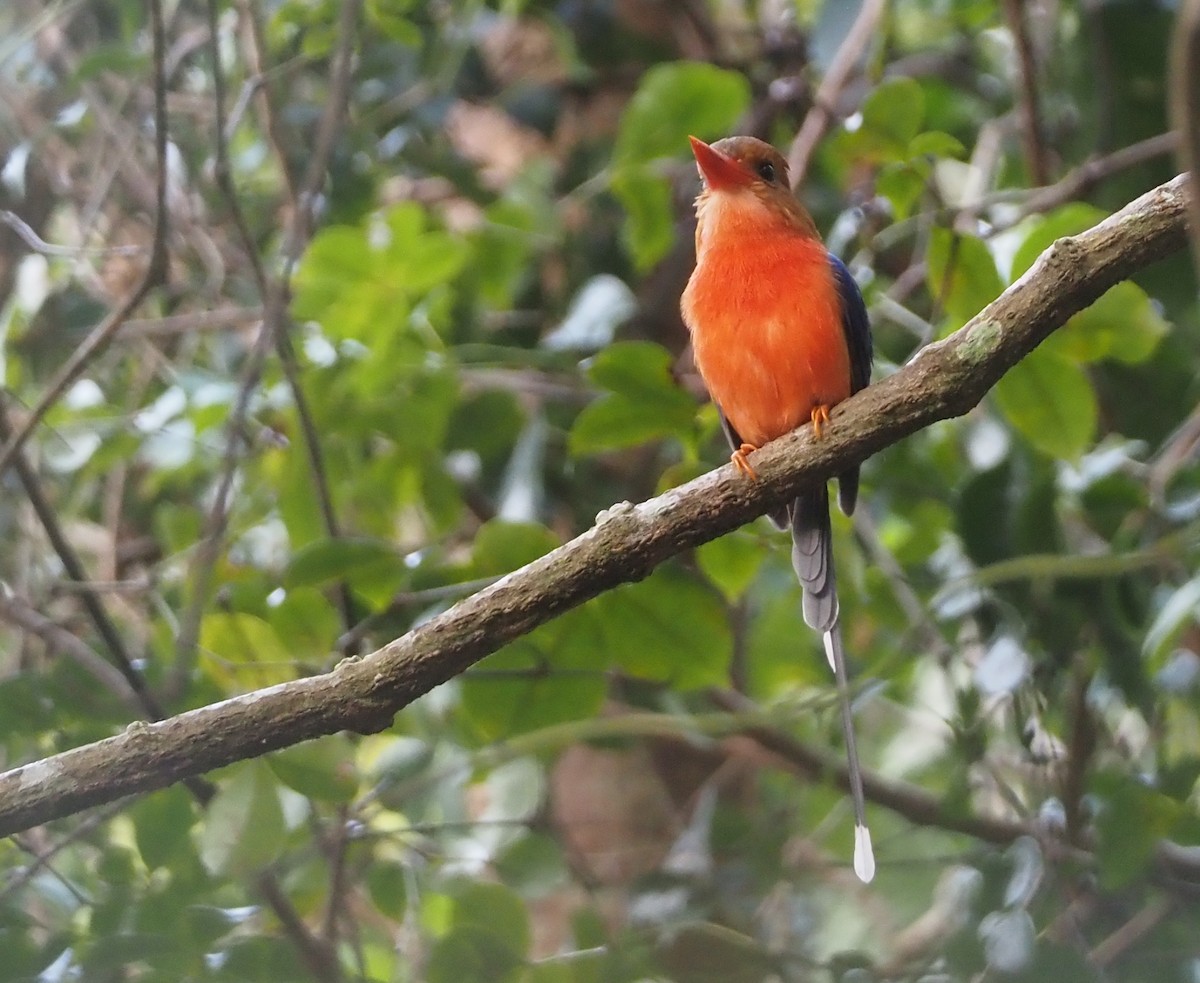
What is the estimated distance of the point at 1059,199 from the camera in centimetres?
286

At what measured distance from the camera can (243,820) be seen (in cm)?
198

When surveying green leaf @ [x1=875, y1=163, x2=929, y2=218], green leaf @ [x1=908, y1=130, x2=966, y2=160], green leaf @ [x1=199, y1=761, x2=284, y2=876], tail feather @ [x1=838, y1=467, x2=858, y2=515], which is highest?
green leaf @ [x1=908, y1=130, x2=966, y2=160]

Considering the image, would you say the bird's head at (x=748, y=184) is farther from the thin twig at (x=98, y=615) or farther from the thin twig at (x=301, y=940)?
the thin twig at (x=301, y=940)

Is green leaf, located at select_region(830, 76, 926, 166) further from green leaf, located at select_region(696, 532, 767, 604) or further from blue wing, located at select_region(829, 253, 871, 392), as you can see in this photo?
green leaf, located at select_region(696, 532, 767, 604)

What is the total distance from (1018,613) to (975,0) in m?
1.53

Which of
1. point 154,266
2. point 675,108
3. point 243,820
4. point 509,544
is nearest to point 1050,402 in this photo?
point 509,544

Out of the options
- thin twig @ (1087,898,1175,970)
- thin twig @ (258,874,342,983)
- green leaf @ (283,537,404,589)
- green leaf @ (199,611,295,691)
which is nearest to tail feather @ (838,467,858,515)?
green leaf @ (283,537,404,589)

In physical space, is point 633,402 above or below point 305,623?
above

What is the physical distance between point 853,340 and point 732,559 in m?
0.48

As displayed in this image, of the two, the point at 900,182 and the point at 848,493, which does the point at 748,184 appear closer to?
the point at 900,182

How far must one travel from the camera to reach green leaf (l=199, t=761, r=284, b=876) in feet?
6.49

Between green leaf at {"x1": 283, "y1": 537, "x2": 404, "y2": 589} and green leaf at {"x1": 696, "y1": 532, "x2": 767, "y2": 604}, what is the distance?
1.83 ft

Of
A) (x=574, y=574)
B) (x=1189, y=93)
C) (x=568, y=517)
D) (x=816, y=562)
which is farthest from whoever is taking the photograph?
(x=568, y=517)

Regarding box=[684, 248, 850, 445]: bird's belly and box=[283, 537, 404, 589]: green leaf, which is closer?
box=[283, 537, 404, 589]: green leaf
